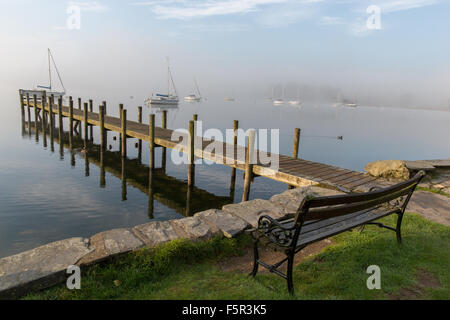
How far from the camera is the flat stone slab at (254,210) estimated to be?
4.81 meters

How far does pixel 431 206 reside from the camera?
5992 mm

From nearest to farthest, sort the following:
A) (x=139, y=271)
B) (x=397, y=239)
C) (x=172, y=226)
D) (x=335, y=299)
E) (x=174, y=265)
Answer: (x=335, y=299) → (x=139, y=271) → (x=174, y=265) → (x=397, y=239) → (x=172, y=226)

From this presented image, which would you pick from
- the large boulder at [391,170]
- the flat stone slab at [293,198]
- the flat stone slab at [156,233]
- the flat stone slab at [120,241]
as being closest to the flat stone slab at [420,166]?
the large boulder at [391,170]

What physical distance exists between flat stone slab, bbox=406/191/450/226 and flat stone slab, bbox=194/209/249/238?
146 inches

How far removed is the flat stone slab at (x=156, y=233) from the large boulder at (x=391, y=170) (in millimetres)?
6506

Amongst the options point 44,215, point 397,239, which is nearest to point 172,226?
point 397,239

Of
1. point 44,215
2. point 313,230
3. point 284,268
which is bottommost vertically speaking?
point 44,215

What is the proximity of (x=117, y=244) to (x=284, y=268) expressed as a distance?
2.27m

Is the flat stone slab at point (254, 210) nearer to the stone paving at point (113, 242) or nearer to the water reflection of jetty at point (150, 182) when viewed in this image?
the stone paving at point (113, 242)

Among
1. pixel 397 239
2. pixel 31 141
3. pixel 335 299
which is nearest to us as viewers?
pixel 335 299

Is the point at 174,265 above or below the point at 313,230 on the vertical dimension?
below

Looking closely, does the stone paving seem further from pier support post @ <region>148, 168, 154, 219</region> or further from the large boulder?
pier support post @ <region>148, 168, 154, 219</region>

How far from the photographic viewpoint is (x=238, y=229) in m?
4.34

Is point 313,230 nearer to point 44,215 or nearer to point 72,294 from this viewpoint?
point 72,294
